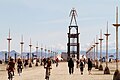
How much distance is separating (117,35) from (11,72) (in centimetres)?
892

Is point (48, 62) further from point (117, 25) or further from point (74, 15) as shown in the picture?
point (74, 15)

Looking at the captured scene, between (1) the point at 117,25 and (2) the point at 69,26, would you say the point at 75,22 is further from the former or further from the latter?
(1) the point at 117,25

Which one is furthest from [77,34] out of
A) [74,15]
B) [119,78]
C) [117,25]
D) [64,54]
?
[119,78]

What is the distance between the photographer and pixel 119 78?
22281mm

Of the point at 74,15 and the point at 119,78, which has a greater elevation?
the point at 74,15

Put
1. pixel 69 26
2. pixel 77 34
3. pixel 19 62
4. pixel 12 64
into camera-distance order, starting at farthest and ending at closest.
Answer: pixel 69 26 < pixel 77 34 < pixel 19 62 < pixel 12 64

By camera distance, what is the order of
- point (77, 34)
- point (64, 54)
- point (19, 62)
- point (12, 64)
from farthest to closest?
point (64, 54) < point (77, 34) < point (19, 62) < point (12, 64)

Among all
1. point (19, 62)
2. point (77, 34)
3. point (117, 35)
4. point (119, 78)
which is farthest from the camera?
point (77, 34)

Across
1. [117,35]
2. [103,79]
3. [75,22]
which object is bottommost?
[103,79]

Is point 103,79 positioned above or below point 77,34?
below

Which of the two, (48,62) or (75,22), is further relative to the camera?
(75,22)

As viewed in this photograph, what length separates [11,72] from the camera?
3250cm

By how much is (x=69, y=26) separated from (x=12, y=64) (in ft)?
298

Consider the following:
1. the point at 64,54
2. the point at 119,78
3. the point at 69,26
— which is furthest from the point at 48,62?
the point at 64,54
